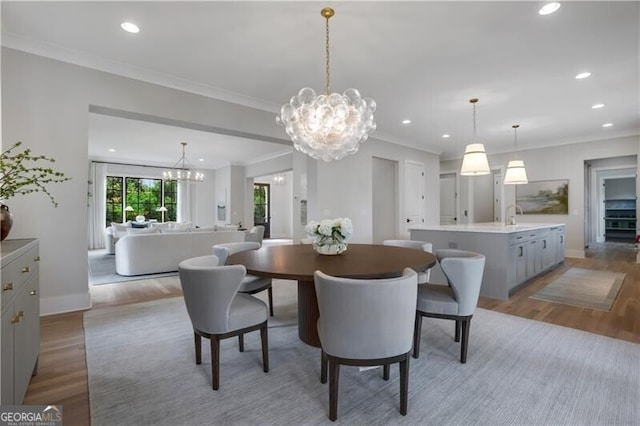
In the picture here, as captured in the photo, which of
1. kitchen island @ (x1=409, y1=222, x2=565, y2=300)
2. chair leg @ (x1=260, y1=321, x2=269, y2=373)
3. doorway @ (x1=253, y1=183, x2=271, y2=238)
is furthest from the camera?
doorway @ (x1=253, y1=183, x2=271, y2=238)

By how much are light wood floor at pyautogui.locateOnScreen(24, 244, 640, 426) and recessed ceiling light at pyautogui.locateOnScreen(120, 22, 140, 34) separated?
2775 mm

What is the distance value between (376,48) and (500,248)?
279cm

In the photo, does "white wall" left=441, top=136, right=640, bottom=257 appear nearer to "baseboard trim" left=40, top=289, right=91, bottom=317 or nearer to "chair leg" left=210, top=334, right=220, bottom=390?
"chair leg" left=210, top=334, right=220, bottom=390

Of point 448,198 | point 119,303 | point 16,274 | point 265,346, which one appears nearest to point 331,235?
point 265,346

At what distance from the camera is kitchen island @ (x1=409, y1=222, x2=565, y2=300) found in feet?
12.3

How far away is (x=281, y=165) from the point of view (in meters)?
8.33

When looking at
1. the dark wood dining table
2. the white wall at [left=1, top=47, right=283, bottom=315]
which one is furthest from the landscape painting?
the white wall at [left=1, top=47, right=283, bottom=315]

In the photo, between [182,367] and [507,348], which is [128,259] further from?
[507,348]

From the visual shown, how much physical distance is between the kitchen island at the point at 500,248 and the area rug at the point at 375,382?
101 cm

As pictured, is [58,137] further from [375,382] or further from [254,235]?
[375,382]

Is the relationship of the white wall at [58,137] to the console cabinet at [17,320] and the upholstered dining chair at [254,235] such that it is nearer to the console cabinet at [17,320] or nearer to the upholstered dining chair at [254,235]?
the console cabinet at [17,320]

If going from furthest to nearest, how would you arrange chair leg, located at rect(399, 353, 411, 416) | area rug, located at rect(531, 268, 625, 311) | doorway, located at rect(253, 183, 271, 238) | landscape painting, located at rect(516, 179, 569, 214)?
doorway, located at rect(253, 183, 271, 238), landscape painting, located at rect(516, 179, 569, 214), area rug, located at rect(531, 268, 625, 311), chair leg, located at rect(399, 353, 411, 416)

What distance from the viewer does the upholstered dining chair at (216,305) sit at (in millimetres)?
1778

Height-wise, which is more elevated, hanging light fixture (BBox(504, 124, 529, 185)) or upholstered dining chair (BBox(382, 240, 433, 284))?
hanging light fixture (BBox(504, 124, 529, 185))
